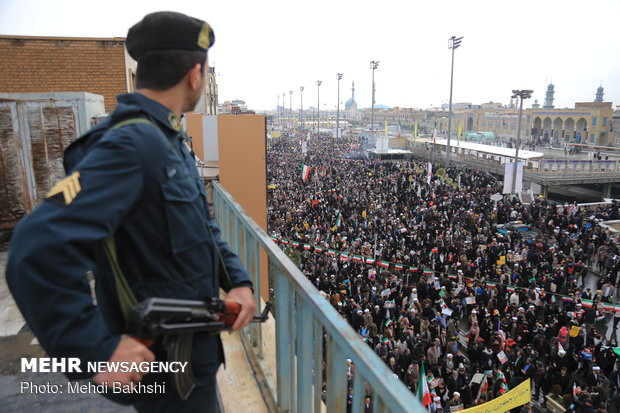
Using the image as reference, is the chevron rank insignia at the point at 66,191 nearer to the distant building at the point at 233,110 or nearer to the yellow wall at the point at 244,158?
the yellow wall at the point at 244,158

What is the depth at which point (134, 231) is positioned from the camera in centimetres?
124

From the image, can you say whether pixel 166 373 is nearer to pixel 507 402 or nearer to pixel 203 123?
pixel 507 402

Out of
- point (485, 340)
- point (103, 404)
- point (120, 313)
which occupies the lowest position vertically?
point (485, 340)

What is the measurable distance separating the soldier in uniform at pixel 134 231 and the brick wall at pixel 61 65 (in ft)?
40.9

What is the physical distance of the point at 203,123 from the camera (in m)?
11.0

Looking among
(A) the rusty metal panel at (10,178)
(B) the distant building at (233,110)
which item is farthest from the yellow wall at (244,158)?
(B) the distant building at (233,110)

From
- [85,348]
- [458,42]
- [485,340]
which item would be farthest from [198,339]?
[458,42]

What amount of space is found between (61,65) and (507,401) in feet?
44.5

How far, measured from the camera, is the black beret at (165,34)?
1350mm

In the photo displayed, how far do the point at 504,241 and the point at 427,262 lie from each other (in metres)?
3.68

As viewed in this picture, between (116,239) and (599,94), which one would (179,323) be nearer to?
(116,239)

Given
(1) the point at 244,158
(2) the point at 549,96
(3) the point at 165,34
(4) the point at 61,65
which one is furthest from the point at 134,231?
(2) the point at 549,96

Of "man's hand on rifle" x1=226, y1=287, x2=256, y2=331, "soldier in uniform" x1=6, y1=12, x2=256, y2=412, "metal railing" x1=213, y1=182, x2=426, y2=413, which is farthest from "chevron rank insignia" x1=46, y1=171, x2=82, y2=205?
"metal railing" x1=213, y1=182, x2=426, y2=413

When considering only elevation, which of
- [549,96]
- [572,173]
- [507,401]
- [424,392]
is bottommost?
[424,392]
